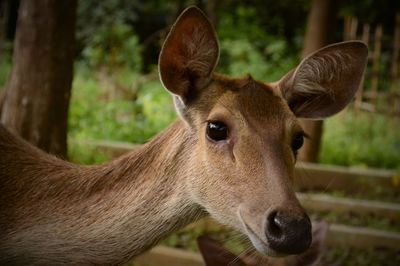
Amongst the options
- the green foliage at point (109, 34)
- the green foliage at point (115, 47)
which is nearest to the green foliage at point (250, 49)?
the green foliage at point (115, 47)

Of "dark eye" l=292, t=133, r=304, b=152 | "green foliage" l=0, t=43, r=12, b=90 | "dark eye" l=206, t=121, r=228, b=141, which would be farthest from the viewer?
"green foliage" l=0, t=43, r=12, b=90

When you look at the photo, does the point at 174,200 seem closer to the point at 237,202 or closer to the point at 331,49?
the point at 237,202

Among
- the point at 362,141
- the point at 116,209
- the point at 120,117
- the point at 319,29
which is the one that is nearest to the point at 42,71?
the point at 116,209

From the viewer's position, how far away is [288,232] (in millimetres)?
2531

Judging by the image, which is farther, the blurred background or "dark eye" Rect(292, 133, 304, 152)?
the blurred background

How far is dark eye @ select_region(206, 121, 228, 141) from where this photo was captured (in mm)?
2949

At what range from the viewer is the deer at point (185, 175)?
2.85 meters

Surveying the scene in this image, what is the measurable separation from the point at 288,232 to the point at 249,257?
1.24 metres

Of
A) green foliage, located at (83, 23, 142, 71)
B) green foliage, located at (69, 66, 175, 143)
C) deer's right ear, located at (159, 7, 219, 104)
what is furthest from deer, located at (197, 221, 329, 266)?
green foliage, located at (83, 23, 142, 71)

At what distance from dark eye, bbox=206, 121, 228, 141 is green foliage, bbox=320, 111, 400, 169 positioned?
7.06m

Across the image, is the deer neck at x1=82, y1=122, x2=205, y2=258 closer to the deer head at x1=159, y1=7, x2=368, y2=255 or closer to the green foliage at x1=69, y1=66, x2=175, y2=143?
the deer head at x1=159, y1=7, x2=368, y2=255

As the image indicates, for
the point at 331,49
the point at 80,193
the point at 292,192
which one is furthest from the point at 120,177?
the point at 331,49

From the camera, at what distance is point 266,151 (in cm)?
282

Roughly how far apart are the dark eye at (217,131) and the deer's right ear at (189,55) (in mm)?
247
